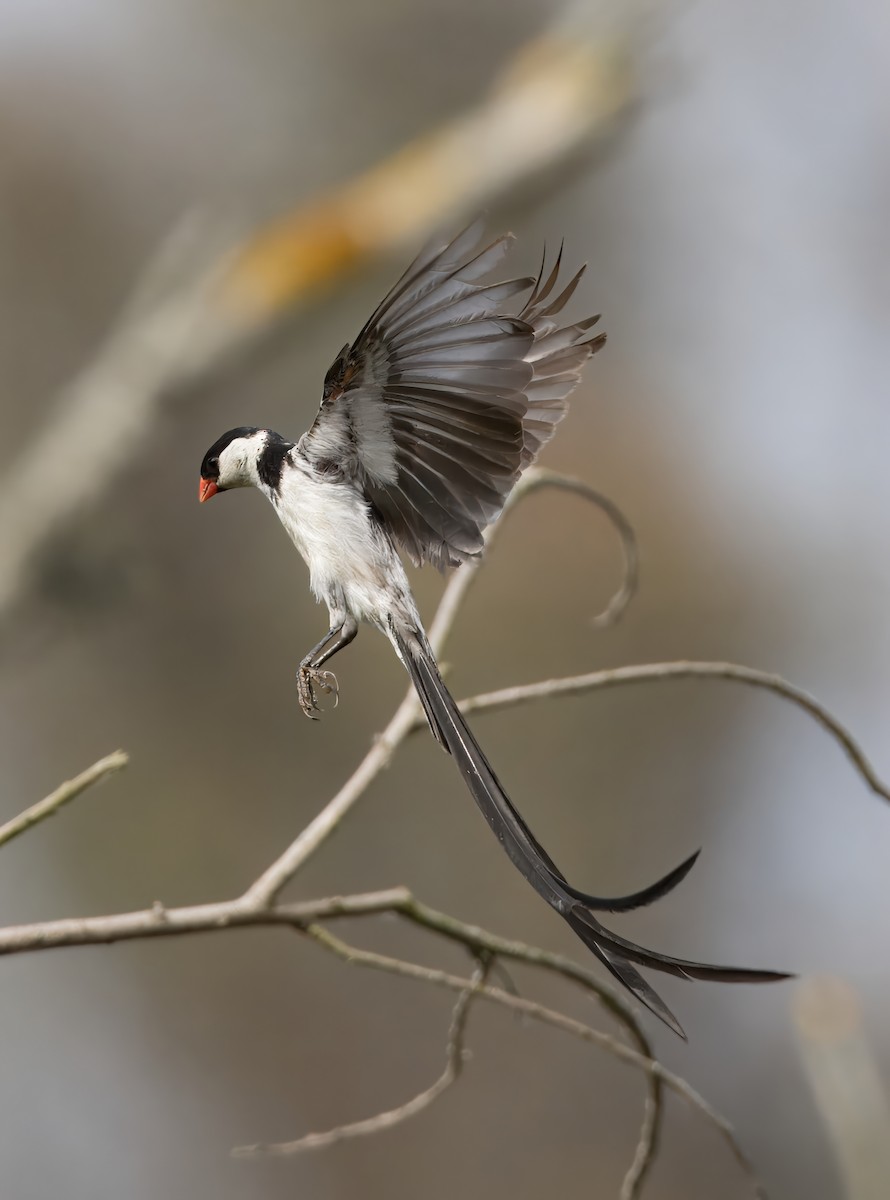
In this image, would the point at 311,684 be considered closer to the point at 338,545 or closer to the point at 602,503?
the point at 338,545

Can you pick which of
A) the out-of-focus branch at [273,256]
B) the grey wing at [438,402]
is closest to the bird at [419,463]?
the grey wing at [438,402]

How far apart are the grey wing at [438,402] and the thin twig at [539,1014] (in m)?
0.33

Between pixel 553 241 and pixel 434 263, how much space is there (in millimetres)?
272

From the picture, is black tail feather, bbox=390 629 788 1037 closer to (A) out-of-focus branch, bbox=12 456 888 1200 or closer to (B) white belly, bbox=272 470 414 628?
(B) white belly, bbox=272 470 414 628

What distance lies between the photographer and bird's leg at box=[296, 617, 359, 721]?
103 centimetres

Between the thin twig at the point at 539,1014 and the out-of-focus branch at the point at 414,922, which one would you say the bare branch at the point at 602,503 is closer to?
the out-of-focus branch at the point at 414,922

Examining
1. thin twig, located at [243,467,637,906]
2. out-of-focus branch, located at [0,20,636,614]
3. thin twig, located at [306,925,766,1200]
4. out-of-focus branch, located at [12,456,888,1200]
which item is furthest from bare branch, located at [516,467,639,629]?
out-of-focus branch, located at [0,20,636,614]

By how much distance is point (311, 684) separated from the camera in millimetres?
1061

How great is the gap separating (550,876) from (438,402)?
14.5 inches

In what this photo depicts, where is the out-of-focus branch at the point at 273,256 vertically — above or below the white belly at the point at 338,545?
above

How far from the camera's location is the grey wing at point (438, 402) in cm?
88

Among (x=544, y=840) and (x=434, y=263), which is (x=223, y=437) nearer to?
(x=434, y=263)

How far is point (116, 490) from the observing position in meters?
2.89

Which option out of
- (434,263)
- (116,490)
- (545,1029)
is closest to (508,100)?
(116,490)
